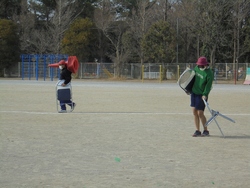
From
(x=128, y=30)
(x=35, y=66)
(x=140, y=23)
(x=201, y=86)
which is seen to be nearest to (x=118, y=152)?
(x=201, y=86)

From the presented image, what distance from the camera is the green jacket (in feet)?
30.3

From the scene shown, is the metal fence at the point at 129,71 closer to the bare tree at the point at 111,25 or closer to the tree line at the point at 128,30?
the tree line at the point at 128,30

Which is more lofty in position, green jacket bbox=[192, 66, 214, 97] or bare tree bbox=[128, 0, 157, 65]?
bare tree bbox=[128, 0, 157, 65]

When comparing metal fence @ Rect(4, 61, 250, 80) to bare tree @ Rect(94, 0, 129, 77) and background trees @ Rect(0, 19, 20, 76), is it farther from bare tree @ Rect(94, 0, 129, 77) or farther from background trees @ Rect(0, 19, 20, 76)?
bare tree @ Rect(94, 0, 129, 77)

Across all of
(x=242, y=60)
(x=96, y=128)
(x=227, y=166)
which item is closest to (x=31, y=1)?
(x=242, y=60)

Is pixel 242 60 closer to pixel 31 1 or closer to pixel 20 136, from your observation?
pixel 31 1

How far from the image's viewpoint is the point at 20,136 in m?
9.09

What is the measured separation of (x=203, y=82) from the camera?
927cm

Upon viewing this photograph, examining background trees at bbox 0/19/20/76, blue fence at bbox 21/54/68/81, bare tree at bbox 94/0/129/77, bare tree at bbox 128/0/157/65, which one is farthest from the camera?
bare tree at bbox 94/0/129/77

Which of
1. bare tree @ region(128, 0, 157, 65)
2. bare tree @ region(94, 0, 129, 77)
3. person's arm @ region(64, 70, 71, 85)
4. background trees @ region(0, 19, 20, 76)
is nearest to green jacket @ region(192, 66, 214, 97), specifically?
person's arm @ region(64, 70, 71, 85)

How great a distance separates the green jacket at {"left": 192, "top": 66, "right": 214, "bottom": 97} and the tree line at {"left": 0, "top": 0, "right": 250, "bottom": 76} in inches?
1471

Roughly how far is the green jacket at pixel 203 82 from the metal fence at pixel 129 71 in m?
34.4

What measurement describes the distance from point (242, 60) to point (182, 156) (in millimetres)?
46470

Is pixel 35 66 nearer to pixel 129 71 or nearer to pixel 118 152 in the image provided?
pixel 129 71
